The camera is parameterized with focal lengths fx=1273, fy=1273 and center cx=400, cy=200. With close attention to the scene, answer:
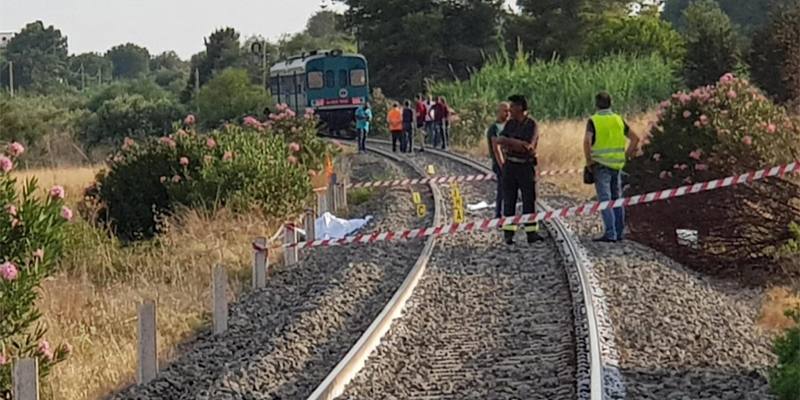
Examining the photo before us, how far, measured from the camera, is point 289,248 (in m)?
15.2

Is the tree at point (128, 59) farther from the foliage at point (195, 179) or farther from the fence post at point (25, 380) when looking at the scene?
the fence post at point (25, 380)

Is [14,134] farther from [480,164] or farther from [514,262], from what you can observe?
[514,262]

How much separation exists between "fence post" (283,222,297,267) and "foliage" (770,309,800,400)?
24.9ft

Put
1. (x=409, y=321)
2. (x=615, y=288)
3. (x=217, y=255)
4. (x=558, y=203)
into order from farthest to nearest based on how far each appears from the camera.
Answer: (x=558, y=203)
(x=217, y=255)
(x=615, y=288)
(x=409, y=321)

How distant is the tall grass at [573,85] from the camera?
44.4 meters

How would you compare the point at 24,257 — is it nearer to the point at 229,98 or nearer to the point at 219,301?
the point at 219,301

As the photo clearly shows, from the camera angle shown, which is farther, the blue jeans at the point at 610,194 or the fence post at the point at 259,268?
the blue jeans at the point at 610,194

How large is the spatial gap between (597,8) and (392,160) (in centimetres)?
3311

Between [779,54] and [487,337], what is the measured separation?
24069 millimetres

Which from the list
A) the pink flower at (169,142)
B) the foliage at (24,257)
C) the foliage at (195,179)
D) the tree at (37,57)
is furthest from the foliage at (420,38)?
the foliage at (24,257)

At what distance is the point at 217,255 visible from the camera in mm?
16484

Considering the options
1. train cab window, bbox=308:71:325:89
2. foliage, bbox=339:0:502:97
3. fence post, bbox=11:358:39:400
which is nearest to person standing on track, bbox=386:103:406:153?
train cab window, bbox=308:71:325:89

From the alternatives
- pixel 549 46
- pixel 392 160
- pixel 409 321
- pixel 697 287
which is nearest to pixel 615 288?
pixel 697 287

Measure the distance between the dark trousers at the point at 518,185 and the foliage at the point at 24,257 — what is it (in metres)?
6.33
